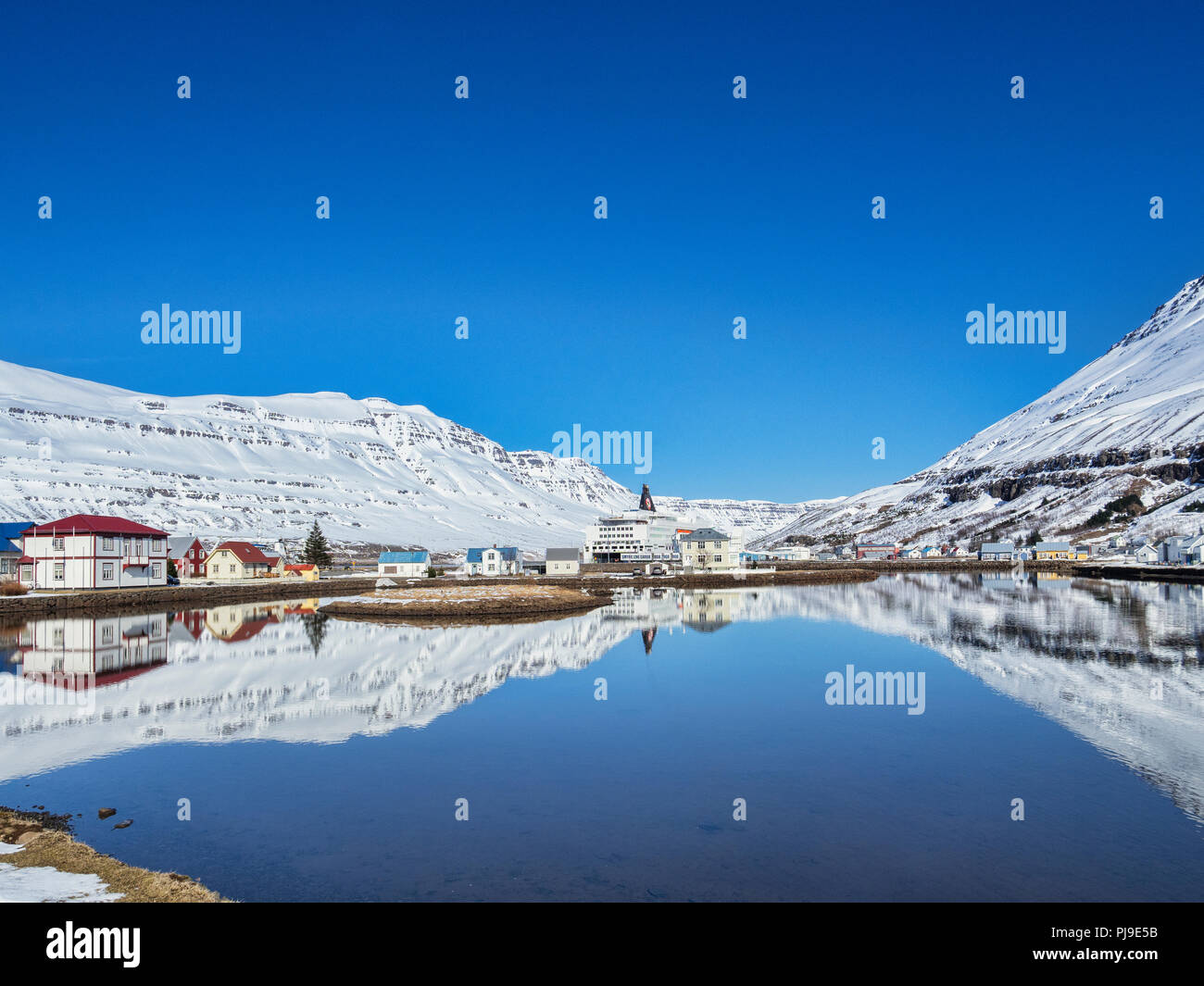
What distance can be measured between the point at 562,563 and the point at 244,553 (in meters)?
40.2

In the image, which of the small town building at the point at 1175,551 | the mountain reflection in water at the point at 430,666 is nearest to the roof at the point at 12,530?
the mountain reflection in water at the point at 430,666

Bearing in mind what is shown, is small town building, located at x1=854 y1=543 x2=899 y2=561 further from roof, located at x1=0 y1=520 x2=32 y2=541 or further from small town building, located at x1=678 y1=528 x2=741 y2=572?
roof, located at x1=0 y1=520 x2=32 y2=541

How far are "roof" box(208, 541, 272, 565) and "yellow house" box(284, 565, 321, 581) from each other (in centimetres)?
312

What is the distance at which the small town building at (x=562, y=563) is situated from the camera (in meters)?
107

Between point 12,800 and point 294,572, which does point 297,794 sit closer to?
point 12,800

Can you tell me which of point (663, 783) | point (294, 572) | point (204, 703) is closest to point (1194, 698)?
point (663, 783)

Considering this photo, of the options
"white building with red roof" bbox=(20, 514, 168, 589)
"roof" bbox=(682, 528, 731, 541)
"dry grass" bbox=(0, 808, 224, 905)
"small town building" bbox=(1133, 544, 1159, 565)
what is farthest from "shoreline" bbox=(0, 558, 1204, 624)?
"dry grass" bbox=(0, 808, 224, 905)

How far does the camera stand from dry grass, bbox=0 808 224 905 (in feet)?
33.8

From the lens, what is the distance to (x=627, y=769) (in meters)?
17.5

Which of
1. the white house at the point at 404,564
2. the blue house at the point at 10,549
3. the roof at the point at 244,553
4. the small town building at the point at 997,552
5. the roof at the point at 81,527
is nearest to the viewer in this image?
the roof at the point at 81,527

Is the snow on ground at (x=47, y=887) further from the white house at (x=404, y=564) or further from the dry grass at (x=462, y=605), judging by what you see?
the white house at (x=404, y=564)

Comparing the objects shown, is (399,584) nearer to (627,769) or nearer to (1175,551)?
(627,769)

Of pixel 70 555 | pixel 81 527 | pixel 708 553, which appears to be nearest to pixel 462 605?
pixel 81 527

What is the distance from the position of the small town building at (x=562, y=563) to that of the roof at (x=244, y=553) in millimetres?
35897
